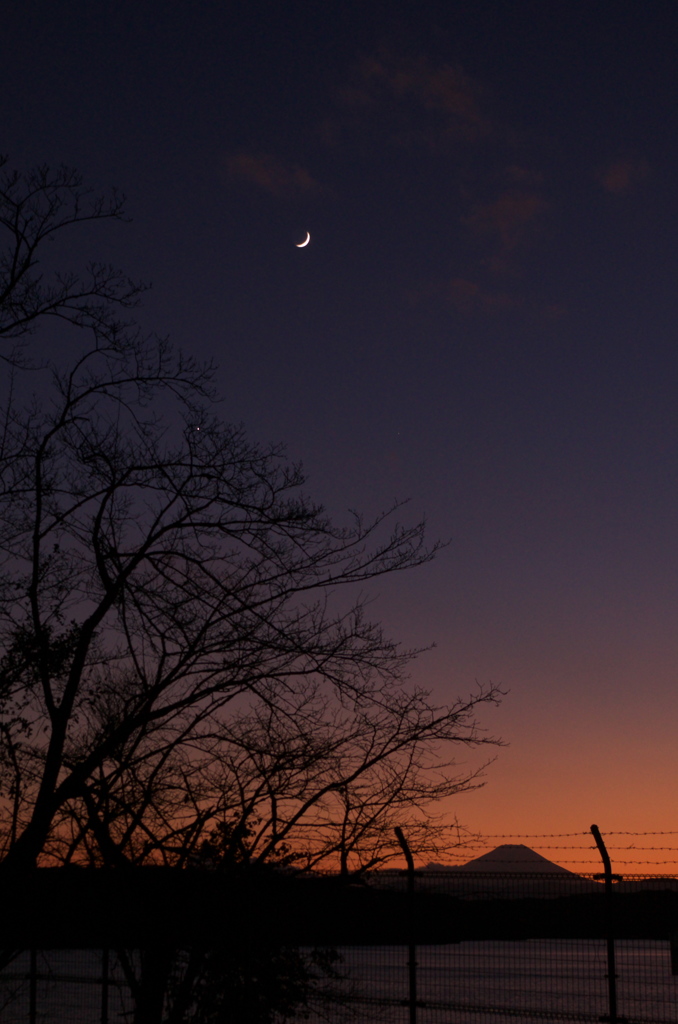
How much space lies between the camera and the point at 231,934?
809 centimetres

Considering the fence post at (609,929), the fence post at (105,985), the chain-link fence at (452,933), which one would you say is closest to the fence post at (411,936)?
the chain-link fence at (452,933)

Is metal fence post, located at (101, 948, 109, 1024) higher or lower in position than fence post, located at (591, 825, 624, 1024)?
lower

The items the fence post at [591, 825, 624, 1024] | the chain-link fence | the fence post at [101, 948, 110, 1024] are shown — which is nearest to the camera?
the fence post at [591, 825, 624, 1024]

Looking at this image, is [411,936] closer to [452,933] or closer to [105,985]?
[452,933]

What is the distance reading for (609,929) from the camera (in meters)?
7.51

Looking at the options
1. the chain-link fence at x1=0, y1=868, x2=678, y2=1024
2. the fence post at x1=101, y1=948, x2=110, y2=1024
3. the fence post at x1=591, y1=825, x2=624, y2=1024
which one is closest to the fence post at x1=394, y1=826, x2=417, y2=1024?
the chain-link fence at x1=0, y1=868, x2=678, y2=1024

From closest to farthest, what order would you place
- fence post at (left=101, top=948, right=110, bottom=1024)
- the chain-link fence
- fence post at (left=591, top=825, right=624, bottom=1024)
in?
fence post at (left=591, top=825, right=624, bottom=1024)
the chain-link fence
fence post at (left=101, top=948, right=110, bottom=1024)

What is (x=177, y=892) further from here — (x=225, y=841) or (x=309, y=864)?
(x=309, y=864)

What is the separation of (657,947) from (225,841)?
4.03 m

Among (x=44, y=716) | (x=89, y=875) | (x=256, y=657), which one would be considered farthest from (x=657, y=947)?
(x=44, y=716)

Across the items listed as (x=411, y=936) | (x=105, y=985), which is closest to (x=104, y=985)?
(x=105, y=985)

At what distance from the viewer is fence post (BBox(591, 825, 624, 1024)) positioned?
23.6ft

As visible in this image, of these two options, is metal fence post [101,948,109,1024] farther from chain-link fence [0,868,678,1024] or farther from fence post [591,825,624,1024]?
fence post [591,825,624,1024]

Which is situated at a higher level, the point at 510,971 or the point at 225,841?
the point at 225,841
